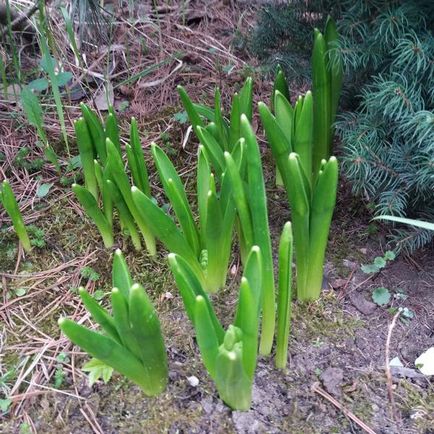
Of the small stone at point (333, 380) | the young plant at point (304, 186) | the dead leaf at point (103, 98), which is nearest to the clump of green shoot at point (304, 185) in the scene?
the young plant at point (304, 186)

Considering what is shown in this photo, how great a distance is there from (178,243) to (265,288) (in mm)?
282

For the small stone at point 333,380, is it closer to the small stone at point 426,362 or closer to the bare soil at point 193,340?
the bare soil at point 193,340

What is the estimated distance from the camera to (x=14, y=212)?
70.9 inches

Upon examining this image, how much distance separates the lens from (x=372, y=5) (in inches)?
65.9

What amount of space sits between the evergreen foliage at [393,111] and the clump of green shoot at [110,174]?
0.61 m

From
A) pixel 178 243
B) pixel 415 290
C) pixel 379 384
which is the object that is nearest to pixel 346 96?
pixel 415 290

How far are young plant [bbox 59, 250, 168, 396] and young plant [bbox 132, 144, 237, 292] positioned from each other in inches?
7.7

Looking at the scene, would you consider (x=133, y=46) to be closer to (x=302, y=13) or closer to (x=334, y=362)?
(x=302, y=13)

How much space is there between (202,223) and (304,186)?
32 cm

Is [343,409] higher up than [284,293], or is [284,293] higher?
[284,293]

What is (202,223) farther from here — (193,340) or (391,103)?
(391,103)

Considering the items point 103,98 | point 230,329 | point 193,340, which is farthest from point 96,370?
point 103,98

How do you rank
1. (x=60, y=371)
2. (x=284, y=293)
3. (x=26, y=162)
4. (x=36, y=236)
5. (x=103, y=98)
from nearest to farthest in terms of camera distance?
(x=284, y=293), (x=60, y=371), (x=36, y=236), (x=26, y=162), (x=103, y=98)

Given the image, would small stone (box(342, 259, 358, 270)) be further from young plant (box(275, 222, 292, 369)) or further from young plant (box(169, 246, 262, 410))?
young plant (box(169, 246, 262, 410))
